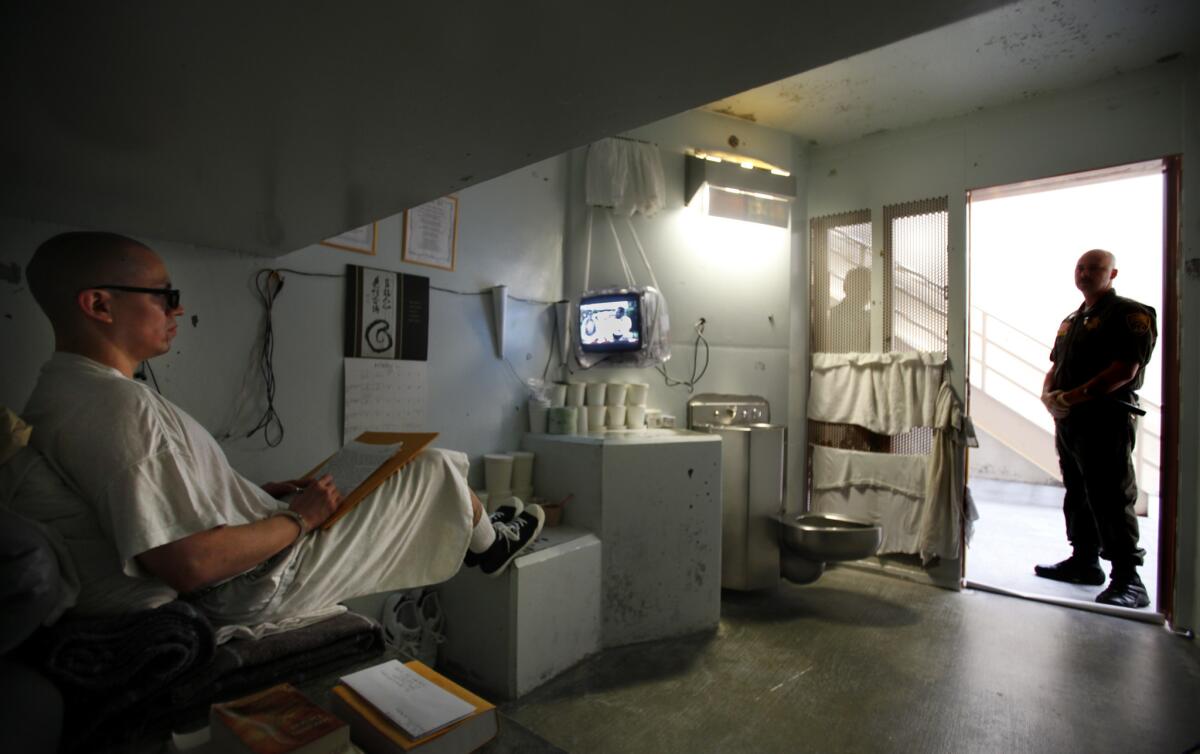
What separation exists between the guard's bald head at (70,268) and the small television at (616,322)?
185 centimetres

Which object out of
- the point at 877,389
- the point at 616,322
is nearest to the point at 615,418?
the point at 616,322

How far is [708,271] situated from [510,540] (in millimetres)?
2047

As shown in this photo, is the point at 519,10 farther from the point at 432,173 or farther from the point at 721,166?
the point at 721,166

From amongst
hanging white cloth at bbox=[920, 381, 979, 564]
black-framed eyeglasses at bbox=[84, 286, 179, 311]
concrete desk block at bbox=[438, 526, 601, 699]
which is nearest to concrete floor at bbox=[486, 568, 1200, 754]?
concrete desk block at bbox=[438, 526, 601, 699]

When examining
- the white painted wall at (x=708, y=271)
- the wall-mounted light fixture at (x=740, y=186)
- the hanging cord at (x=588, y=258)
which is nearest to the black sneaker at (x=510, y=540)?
the white painted wall at (x=708, y=271)

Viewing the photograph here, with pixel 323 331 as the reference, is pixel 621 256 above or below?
above

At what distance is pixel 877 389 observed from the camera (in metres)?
3.34

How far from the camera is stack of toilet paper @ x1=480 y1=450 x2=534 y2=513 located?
94.1 inches

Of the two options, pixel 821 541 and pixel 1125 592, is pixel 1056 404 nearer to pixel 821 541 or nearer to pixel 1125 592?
pixel 1125 592

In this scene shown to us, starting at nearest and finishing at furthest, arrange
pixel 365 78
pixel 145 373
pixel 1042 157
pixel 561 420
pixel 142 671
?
pixel 365 78 < pixel 142 671 < pixel 145 373 < pixel 561 420 < pixel 1042 157

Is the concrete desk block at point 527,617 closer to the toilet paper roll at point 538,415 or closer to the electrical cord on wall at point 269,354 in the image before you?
the toilet paper roll at point 538,415

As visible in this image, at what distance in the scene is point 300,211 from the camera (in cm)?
133

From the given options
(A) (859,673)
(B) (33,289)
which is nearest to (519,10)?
(B) (33,289)

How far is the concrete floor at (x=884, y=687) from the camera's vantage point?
1.72m
